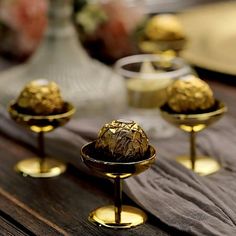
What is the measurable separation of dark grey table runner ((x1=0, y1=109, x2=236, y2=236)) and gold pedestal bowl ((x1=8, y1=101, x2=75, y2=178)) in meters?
0.02

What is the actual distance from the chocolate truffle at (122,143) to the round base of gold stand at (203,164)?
171 mm

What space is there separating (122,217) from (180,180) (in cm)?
9

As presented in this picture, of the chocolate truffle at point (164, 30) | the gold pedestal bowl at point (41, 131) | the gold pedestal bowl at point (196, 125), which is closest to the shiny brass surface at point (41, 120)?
the gold pedestal bowl at point (41, 131)

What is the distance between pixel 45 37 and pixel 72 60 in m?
0.05

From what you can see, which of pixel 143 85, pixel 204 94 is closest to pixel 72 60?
pixel 143 85

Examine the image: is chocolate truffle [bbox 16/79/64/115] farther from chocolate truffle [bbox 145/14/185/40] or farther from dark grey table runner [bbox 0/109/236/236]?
chocolate truffle [bbox 145/14/185/40]

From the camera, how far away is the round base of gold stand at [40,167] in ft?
2.88

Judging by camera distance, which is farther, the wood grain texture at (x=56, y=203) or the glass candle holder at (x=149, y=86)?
the glass candle holder at (x=149, y=86)

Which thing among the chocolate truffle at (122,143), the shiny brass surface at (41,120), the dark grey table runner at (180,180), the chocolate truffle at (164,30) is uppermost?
the chocolate truffle at (164,30)

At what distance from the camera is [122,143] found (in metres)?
0.69

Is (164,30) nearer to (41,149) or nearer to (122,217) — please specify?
(41,149)

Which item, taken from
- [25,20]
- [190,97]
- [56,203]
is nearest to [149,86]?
[190,97]

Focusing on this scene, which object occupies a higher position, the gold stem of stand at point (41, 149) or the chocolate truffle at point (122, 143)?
the chocolate truffle at point (122, 143)

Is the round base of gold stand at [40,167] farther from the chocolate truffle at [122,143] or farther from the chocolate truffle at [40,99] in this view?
the chocolate truffle at [122,143]
